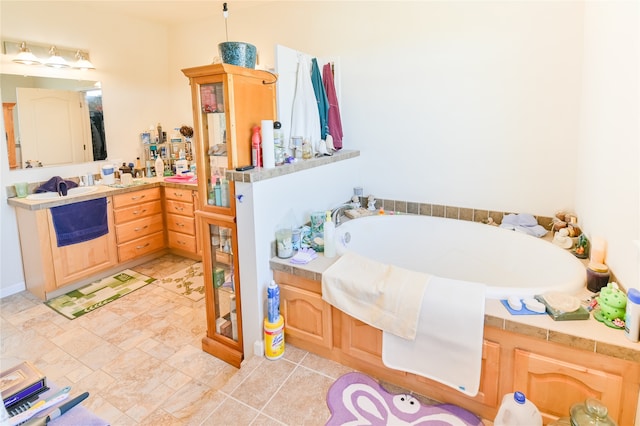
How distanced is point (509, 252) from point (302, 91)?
1.87 metres

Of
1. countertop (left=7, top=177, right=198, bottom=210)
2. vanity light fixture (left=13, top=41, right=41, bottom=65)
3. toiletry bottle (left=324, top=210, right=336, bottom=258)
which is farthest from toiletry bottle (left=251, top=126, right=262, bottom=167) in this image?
vanity light fixture (left=13, top=41, right=41, bottom=65)

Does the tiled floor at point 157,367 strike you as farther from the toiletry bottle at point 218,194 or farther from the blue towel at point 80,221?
the toiletry bottle at point 218,194

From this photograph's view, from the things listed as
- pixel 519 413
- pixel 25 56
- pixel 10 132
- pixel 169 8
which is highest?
pixel 169 8

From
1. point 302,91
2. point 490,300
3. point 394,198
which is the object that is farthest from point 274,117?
point 490,300

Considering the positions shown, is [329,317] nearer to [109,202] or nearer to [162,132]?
[109,202]

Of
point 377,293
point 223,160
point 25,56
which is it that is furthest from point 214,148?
point 25,56

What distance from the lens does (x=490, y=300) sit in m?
1.67

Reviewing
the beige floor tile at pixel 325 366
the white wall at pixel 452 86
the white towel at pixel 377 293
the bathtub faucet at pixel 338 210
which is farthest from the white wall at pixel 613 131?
the bathtub faucet at pixel 338 210

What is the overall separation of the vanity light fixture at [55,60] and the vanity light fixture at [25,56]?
0.34ft

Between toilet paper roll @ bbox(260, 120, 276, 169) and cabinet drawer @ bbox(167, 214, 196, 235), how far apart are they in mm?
1987

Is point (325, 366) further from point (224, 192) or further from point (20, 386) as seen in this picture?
point (20, 386)

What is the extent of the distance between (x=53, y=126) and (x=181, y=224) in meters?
1.51

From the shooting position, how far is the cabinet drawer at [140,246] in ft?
12.2

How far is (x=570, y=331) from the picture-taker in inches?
56.6
